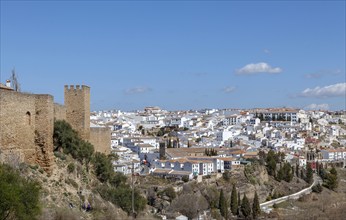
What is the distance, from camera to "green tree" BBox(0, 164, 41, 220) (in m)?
10.2

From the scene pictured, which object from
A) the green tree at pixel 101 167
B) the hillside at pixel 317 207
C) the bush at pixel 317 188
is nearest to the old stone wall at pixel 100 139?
the green tree at pixel 101 167

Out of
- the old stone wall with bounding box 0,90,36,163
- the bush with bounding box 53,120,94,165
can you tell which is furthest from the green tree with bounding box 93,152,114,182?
the old stone wall with bounding box 0,90,36,163

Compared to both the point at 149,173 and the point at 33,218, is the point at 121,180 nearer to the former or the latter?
the point at 33,218

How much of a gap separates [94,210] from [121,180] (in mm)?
4488

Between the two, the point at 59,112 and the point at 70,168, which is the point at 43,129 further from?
the point at 59,112

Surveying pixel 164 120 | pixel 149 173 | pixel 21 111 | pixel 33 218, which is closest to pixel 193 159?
pixel 149 173

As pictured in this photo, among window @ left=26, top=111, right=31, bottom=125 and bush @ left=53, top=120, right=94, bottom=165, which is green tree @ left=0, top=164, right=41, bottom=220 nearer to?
window @ left=26, top=111, right=31, bottom=125

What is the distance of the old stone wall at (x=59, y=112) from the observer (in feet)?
57.1

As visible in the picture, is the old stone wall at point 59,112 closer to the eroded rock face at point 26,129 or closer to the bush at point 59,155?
the bush at point 59,155

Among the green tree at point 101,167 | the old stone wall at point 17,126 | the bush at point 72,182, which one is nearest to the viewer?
the old stone wall at point 17,126

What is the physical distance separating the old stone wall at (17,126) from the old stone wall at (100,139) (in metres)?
4.94

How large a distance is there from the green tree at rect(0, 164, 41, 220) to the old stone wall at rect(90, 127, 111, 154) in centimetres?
838

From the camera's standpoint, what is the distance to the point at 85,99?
18.7 meters

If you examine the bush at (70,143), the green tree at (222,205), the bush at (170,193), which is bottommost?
the green tree at (222,205)
